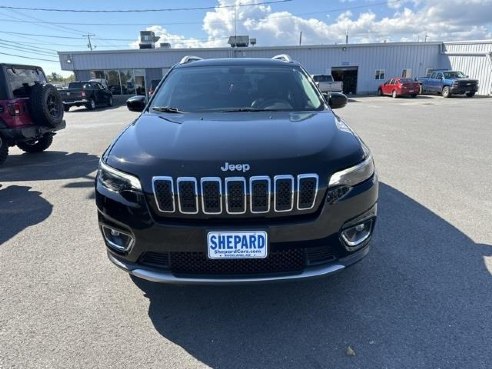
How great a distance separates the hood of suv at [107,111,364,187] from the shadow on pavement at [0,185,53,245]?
90.3 inches

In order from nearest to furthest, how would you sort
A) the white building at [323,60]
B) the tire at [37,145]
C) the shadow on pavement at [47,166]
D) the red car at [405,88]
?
the shadow on pavement at [47,166], the tire at [37,145], the red car at [405,88], the white building at [323,60]

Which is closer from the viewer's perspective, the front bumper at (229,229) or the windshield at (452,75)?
the front bumper at (229,229)

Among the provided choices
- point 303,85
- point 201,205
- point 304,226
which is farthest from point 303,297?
point 303,85

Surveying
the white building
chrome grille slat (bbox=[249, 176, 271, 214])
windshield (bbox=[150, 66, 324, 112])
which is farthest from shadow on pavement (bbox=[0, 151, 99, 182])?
the white building

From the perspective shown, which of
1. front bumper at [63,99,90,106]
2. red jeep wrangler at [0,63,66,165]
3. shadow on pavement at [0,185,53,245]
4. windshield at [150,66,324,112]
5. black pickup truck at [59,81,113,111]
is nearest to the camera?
windshield at [150,66,324,112]

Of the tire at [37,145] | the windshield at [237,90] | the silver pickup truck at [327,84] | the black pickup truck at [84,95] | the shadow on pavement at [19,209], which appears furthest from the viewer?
the silver pickup truck at [327,84]

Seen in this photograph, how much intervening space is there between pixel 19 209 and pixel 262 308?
384cm

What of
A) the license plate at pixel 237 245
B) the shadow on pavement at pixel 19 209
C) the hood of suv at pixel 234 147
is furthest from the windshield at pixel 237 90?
the shadow on pavement at pixel 19 209

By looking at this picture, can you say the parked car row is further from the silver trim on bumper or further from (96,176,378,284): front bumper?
the silver trim on bumper

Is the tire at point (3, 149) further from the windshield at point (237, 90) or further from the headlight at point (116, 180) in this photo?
the headlight at point (116, 180)

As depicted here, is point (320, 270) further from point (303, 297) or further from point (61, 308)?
point (61, 308)

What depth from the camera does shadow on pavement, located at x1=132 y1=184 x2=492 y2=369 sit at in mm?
2277

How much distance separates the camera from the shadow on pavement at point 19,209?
14.3 feet

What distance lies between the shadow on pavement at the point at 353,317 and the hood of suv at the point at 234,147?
3.45 feet
